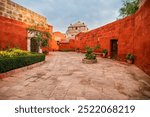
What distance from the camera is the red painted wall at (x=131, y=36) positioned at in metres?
6.57

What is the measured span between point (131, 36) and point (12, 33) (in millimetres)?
9192

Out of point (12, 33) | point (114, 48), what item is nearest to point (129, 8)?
point (114, 48)

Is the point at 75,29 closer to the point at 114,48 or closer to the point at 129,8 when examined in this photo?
the point at 129,8

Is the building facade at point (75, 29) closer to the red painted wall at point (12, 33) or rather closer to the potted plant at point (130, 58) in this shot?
the red painted wall at point (12, 33)

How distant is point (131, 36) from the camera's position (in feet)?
31.4

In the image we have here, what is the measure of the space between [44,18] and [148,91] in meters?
13.9

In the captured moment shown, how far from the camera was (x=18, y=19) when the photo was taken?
425 inches

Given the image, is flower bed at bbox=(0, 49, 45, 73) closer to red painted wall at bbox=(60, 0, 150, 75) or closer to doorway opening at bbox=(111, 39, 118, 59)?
red painted wall at bbox=(60, 0, 150, 75)

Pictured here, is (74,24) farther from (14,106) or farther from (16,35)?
(14,106)

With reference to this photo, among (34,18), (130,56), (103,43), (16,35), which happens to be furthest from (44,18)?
(130,56)

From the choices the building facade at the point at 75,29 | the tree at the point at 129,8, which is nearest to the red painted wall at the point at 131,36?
the tree at the point at 129,8

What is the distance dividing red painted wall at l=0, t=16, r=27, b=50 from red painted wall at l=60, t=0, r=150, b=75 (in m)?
8.37

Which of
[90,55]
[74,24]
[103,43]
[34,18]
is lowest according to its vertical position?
[90,55]

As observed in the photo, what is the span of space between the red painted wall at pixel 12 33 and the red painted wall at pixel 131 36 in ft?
27.5
